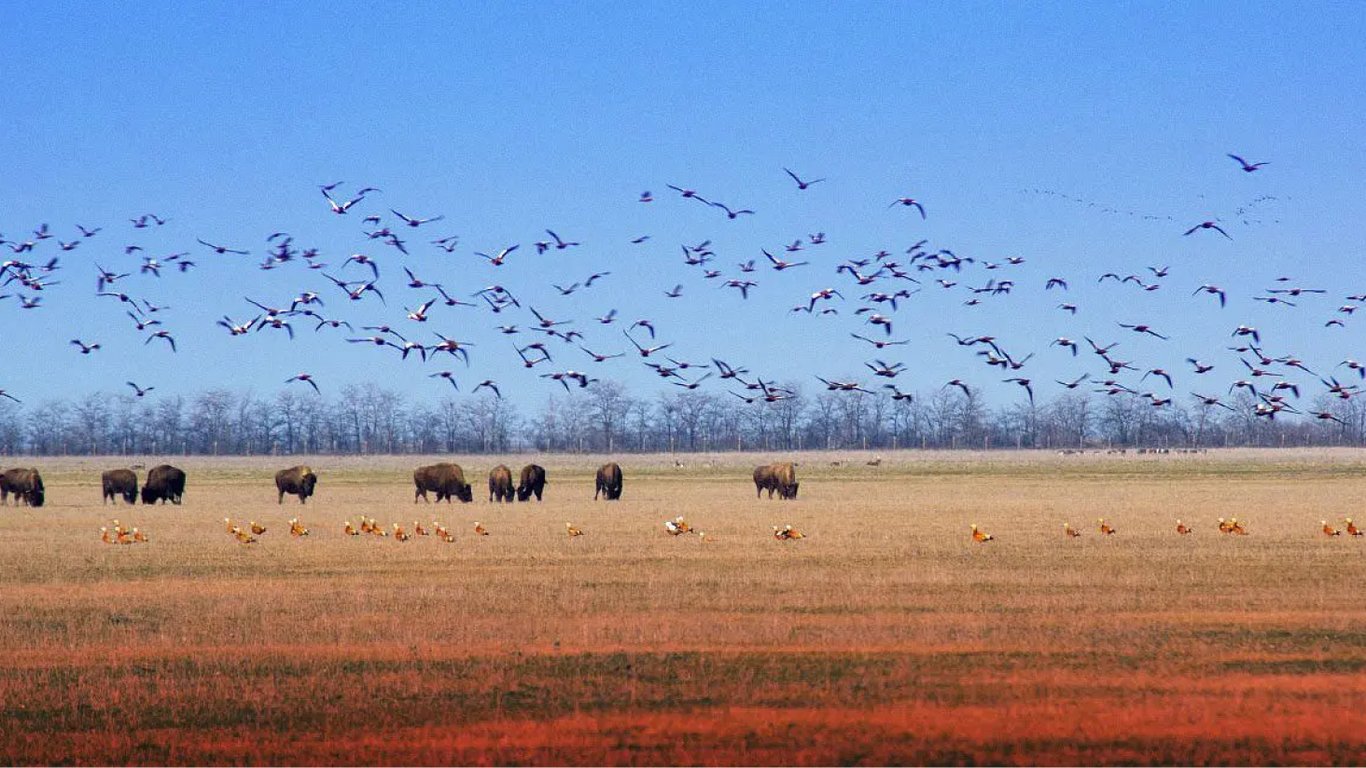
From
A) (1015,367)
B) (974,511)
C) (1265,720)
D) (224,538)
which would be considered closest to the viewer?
(1265,720)

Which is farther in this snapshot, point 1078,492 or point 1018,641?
point 1078,492

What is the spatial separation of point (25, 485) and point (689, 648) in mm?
44870

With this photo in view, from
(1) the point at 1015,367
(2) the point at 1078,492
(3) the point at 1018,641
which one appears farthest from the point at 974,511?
(3) the point at 1018,641

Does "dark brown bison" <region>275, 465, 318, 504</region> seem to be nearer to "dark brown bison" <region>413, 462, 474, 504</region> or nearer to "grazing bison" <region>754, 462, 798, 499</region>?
"dark brown bison" <region>413, 462, 474, 504</region>

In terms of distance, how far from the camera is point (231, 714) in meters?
14.9

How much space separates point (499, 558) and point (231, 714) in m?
15.0

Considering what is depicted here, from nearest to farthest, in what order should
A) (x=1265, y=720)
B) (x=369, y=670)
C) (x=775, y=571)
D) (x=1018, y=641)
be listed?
(x=1265, y=720), (x=369, y=670), (x=1018, y=641), (x=775, y=571)

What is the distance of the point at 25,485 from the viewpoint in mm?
56906

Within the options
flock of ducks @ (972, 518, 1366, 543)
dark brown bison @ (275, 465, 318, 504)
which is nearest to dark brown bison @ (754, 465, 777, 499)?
dark brown bison @ (275, 465, 318, 504)

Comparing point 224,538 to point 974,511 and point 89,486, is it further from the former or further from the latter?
point 89,486

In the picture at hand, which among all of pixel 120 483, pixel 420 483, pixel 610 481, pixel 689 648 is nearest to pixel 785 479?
pixel 610 481

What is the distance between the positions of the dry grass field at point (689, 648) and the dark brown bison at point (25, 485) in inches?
854

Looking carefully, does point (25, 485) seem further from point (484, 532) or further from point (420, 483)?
point (484, 532)

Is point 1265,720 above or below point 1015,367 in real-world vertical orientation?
below
